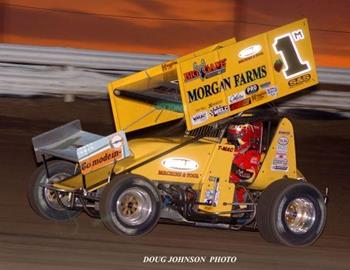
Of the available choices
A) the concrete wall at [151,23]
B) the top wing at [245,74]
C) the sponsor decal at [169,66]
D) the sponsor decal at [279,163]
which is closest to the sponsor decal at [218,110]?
the top wing at [245,74]

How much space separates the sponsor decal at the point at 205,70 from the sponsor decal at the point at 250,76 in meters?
0.16

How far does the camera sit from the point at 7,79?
13188mm

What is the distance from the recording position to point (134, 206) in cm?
778

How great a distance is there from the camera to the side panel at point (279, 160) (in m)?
8.42

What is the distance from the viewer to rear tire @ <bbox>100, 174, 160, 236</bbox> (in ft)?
24.9

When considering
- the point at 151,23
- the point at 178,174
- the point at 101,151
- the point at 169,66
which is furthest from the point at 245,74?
the point at 151,23

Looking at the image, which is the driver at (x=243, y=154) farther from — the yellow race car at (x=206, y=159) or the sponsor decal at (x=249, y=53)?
the sponsor decal at (x=249, y=53)

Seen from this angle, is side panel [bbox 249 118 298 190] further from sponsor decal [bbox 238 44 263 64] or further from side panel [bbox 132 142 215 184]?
sponsor decal [bbox 238 44 263 64]

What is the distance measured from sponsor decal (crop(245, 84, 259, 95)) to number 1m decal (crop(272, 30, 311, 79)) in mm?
303

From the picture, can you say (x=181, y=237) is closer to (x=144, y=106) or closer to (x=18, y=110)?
(x=144, y=106)

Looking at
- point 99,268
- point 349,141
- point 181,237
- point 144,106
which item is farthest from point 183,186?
point 349,141

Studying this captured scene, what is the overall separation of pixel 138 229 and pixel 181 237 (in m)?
0.57

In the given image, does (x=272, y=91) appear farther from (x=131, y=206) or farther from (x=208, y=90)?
(x=131, y=206)

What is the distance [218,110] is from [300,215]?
120cm
